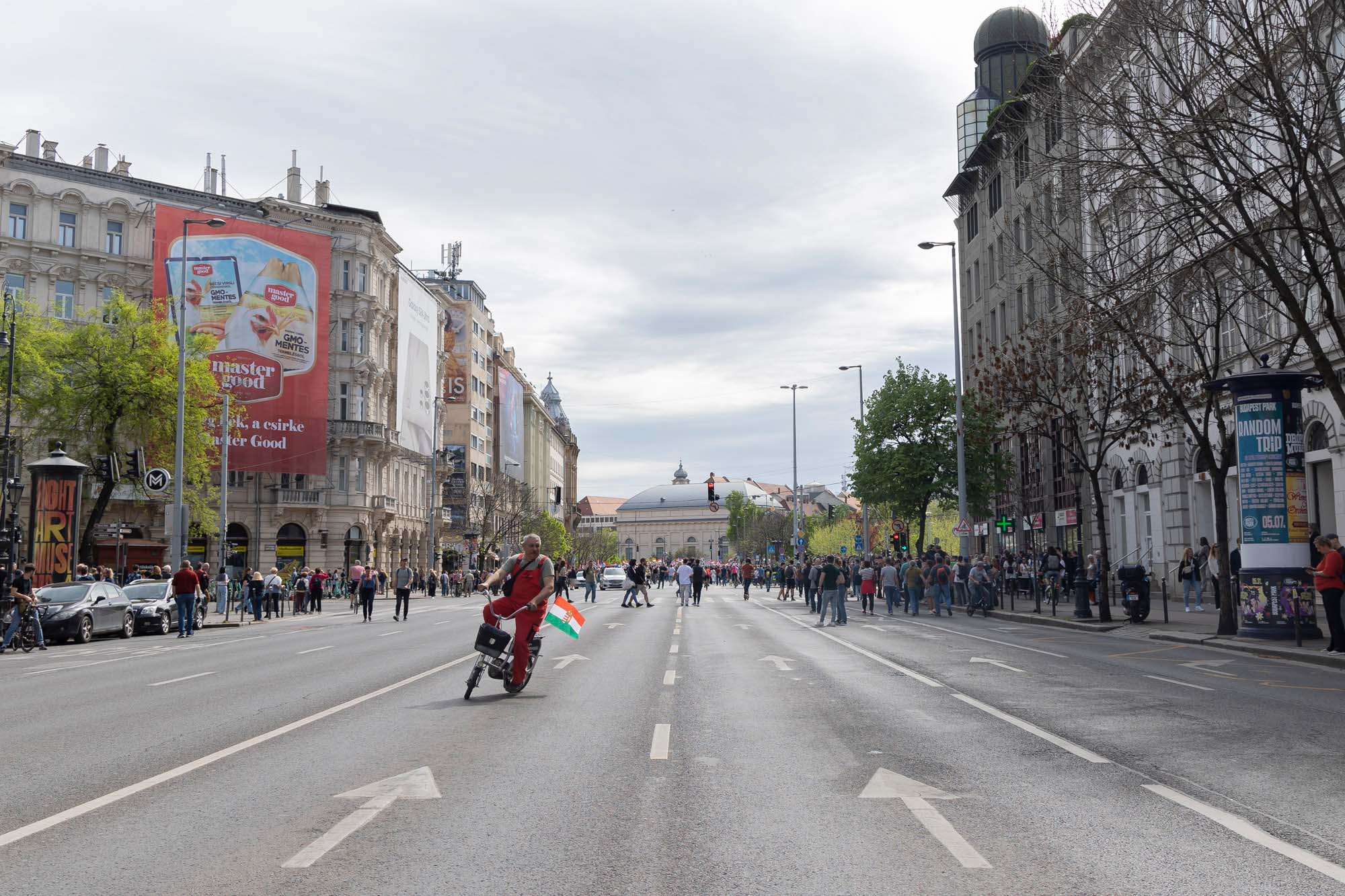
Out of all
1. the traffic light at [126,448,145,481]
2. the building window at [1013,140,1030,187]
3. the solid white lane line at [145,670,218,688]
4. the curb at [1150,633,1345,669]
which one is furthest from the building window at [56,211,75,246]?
the curb at [1150,633,1345,669]

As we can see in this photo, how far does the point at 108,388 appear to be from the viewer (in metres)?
40.5

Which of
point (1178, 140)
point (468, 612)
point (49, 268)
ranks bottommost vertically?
point (468, 612)

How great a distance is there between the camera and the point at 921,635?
25438 millimetres

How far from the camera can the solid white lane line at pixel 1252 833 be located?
5699 mm

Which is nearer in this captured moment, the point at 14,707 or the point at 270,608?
the point at 14,707

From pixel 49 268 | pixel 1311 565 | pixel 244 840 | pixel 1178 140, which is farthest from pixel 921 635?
pixel 49 268

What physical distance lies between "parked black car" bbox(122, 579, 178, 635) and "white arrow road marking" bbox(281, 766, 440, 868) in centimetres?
2479

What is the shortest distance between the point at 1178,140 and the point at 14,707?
1615 centimetres

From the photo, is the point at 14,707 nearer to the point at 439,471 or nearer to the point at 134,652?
the point at 134,652

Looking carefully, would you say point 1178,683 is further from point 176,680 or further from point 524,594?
point 176,680

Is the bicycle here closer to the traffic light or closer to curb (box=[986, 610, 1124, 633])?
the traffic light

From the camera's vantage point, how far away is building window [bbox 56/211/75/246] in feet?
189

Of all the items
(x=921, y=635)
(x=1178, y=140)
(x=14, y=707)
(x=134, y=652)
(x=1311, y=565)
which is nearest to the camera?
(x=14, y=707)

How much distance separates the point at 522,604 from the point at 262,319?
50456mm
